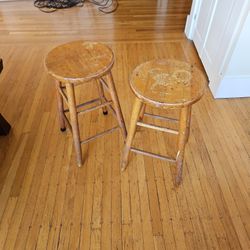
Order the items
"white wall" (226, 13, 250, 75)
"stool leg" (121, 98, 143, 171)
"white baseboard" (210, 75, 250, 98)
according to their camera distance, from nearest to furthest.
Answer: "stool leg" (121, 98, 143, 171) → "white wall" (226, 13, 250, 75) → "white baseboard" (210, 75, 250, 98)

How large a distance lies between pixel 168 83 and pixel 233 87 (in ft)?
3.45

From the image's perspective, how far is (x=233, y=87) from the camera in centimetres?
181

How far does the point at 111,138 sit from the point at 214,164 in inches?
28.6

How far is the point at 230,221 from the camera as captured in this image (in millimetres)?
1198

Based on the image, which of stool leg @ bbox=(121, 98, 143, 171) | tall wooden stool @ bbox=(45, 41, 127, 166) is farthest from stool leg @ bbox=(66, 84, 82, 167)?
stool leg @ bbox=(121, 98, 143, 171)

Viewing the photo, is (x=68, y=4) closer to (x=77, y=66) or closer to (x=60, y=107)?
(x=60, y=107)

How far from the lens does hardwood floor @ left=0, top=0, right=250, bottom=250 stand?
1157mm

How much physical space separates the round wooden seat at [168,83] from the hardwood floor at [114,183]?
2.00 ft

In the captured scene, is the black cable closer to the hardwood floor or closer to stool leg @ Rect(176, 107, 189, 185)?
the hardwood floor

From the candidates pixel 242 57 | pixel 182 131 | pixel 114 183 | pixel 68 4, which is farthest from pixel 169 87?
pixel 68 4

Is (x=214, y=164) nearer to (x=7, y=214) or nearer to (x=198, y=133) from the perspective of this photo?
(x=198, y=133)

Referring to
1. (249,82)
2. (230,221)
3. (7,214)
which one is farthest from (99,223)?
(249,82)

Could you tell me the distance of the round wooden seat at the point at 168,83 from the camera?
3.16 ft

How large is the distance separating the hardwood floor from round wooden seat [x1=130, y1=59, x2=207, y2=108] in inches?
24.0
